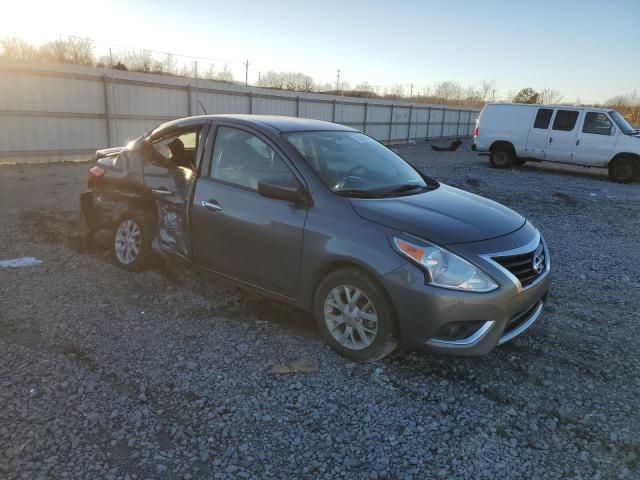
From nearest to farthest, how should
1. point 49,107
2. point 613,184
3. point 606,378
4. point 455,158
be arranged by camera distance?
point 606,378
point 49,107
point 613,184
point 455,158

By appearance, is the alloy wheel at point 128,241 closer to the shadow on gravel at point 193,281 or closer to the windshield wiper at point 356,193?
the shadow on gravel at point 193,281

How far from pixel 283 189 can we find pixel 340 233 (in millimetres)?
531

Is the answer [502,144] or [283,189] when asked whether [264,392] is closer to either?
[283,189]

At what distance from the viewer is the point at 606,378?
132 inches

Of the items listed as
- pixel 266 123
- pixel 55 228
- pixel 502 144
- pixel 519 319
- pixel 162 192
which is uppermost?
pixel 266 123

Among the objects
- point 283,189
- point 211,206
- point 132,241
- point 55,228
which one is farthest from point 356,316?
point 55,228

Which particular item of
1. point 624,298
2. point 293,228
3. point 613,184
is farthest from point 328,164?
point 613,184

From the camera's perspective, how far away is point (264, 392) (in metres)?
3.04

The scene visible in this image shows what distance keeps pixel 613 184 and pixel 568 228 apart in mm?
7480

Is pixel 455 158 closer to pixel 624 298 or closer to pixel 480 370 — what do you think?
pixel 624 298

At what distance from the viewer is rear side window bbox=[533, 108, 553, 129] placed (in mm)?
15000

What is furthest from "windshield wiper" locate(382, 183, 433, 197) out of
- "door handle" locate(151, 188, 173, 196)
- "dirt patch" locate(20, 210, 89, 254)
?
"dirt patch" locate(20, 210, 89, 254)

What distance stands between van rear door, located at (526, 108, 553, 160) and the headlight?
13.9 m

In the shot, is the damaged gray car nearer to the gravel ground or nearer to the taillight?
the gravel ground
